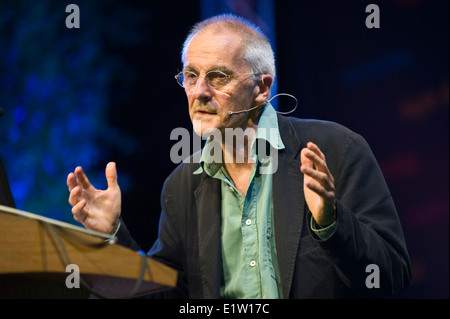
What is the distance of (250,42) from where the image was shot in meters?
2.07

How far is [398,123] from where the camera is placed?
281 cm

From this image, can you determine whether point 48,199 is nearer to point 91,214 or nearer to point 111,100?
point 111,100

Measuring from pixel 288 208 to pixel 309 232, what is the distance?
216mm

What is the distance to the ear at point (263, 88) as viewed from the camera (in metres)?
2.11

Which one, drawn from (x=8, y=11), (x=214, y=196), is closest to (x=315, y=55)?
(x=214, y=196)

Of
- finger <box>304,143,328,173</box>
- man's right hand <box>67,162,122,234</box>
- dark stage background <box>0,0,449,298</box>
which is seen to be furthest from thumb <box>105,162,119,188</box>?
dark stage background <box>0,0,449,298</box>

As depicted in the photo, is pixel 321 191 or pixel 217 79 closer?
pixel 321 191

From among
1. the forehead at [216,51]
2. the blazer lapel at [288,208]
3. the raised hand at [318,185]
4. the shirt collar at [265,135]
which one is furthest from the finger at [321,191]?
the forehead at [216,51]

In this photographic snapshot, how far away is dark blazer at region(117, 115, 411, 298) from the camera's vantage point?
1.64 metres

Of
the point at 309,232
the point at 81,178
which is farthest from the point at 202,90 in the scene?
the point at 309,232

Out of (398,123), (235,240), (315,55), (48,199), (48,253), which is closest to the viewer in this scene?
(48,253)

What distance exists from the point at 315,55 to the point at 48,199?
6.62 ft

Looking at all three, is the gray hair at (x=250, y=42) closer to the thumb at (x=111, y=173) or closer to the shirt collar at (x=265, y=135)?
the shirt collar at (x=265, y=135)

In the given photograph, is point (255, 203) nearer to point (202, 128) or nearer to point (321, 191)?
point (202, 128)
